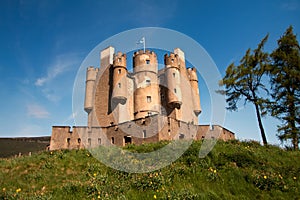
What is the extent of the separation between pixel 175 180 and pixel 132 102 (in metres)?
30.4

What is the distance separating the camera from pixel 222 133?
1265 inches

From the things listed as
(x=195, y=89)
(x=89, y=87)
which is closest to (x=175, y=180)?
(x=89, y=87)

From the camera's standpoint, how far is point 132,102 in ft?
126

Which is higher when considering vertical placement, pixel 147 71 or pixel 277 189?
pixel 147 71

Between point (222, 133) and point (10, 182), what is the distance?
28.0 meters

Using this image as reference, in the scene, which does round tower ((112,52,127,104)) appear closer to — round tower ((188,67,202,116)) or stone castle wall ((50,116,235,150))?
stone castle wall ((50,116,235,150))

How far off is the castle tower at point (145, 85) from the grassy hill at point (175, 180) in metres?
24.2

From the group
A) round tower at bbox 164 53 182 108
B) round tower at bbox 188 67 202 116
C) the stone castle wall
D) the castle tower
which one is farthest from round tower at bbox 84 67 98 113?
round tower at bbox 188 67 202 116

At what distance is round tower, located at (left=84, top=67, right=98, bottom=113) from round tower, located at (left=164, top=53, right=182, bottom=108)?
14.3 metres

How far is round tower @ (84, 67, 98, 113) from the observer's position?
4094cm

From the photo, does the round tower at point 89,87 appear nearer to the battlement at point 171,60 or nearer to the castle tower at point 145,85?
the castle tower at point 145,85

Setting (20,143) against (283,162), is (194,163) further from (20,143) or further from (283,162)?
(20,143)

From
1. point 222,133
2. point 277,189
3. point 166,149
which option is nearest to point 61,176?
point 166,149

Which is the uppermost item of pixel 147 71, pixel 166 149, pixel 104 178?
pixel 147 71
